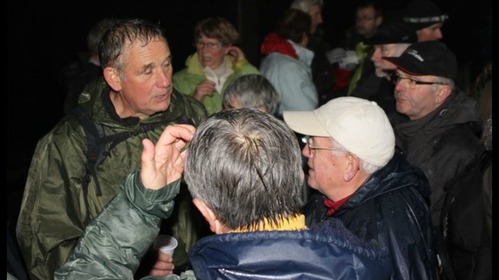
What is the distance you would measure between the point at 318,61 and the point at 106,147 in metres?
4.26

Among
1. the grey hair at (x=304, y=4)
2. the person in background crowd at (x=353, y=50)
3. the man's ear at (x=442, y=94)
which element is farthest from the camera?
the person in background crowd at (x=353, y=50)

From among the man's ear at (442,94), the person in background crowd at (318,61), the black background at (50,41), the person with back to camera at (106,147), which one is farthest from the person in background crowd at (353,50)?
the person with back to camera at (106,147)

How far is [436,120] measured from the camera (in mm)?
4258

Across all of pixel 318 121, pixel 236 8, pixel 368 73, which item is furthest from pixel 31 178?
pixel 236 8

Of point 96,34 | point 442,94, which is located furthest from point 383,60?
point 96,34

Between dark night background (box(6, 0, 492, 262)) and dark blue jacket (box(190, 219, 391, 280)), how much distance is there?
17.4ft

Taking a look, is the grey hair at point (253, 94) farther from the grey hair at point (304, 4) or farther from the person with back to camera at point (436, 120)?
the grey hair at point (304, 4)

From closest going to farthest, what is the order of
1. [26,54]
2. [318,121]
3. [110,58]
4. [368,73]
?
1. [318,121]
2. [110,58]
3. [368,73]
4. [26,54]

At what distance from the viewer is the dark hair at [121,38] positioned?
3.50 m

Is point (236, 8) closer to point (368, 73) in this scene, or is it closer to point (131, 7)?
point (131, 7)

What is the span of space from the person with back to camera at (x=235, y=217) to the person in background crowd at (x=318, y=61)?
16.7ft

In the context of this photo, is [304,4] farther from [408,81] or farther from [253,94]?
[253,94]

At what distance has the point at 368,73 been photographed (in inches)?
238

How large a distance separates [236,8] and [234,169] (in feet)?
22.4
